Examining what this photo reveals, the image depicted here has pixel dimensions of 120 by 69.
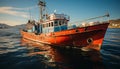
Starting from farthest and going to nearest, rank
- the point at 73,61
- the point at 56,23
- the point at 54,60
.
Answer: the point at 56,23 < the point at 54,60 < the point at 73,61

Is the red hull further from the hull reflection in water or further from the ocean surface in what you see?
the ocean surface

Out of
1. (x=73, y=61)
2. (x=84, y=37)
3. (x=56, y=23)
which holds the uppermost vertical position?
(x=56, y=23)

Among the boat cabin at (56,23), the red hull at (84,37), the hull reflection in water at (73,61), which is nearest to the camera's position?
the hull reflection in water at (73,61)

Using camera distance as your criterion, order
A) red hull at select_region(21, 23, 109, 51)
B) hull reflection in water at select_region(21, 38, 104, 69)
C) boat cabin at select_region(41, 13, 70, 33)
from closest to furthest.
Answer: hull reflection in water at select_region(21, 38, 104, 69)
red hull at select_region(21, 23, 109, 51)
boat cabin at select_region(41, 13, 70, 33)

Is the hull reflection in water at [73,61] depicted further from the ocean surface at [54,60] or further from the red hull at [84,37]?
the red hull at [84,37]

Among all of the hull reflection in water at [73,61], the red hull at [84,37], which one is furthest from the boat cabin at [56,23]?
the hull reflection in water at [73,61]

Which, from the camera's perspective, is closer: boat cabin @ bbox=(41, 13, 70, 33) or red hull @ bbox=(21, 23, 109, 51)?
red hull @ bbox=(21, 23, 109, 51)

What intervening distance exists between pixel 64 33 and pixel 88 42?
3488 mm

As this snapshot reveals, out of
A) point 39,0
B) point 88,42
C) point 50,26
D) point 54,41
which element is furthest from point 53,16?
point 39,0

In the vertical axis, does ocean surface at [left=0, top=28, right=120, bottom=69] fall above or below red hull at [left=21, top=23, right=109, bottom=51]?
below

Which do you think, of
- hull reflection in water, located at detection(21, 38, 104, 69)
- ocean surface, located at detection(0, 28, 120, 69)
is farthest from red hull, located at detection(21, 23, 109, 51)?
ocean surface, located at detection(0, 28, 120, 69)

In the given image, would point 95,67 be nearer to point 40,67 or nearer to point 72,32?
point 40,67

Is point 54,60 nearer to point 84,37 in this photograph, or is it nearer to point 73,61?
point 73,61

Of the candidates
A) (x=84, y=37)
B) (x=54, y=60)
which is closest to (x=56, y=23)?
(x=84, y=37)
